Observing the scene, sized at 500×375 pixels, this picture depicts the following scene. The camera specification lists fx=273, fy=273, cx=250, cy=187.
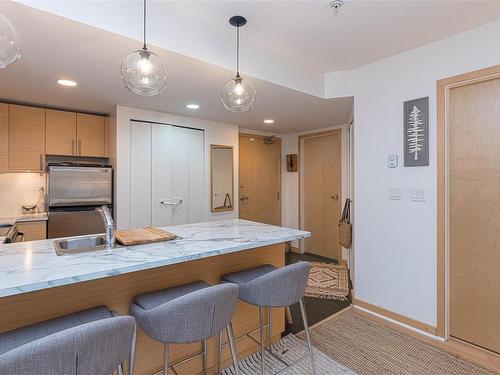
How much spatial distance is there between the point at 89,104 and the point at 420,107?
3.31 metres

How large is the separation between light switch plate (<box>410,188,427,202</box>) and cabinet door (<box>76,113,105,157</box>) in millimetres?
3427

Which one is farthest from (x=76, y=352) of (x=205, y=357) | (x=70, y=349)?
(x=205, y=357)

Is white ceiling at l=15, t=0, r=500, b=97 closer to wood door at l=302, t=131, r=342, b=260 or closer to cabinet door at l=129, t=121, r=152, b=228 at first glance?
cabinet door at l=129, t=121, r=152, b=228

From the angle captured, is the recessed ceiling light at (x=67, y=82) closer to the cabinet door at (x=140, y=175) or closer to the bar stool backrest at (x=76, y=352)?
the cabinet door at (x=140, y=175)

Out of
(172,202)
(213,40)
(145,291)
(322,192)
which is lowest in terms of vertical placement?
(145,291)

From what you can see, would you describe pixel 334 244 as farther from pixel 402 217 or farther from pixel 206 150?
pixel 206 150

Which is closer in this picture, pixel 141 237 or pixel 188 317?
pixel 188 317

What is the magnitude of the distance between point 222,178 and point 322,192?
1.72 metres

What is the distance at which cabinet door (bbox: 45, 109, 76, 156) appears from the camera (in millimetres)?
3096

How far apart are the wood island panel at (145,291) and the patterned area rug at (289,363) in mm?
76

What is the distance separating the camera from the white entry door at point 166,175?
128 inches

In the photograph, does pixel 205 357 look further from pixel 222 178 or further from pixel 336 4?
pixel 222 178

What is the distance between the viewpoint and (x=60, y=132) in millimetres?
3164

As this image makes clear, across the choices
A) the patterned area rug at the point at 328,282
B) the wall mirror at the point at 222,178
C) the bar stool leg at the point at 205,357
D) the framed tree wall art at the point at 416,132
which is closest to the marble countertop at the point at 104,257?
the bar stool leg at the point at 205,357
